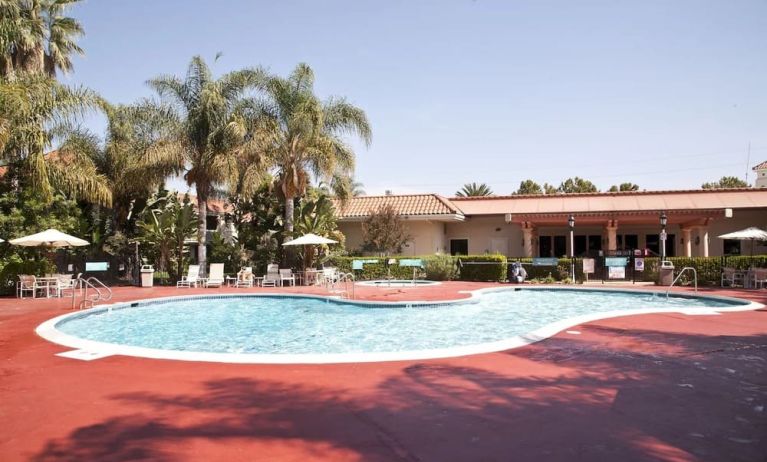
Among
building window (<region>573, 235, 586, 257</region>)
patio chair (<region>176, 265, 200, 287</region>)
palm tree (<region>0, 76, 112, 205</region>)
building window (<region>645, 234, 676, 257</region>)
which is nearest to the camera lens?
palm tree (<region>0, 76, 112, 205</region>)

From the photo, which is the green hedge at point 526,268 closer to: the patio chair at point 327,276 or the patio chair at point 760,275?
the patio chair at point 760,275

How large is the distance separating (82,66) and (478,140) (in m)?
21.7

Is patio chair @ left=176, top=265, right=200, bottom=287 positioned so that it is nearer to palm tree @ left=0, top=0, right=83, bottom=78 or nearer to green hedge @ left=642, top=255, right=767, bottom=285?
palm tree @ left=0, top=0, right=83, bottom=78

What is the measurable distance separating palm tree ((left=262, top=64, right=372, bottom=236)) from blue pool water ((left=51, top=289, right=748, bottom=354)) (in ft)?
21.8

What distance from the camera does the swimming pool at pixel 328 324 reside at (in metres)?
8.73

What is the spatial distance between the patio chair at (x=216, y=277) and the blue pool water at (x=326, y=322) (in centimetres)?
344

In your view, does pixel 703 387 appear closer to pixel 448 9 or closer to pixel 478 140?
pixel 448 9

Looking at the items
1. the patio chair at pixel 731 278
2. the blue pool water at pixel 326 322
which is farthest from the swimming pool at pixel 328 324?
the patio chair at pixel 731 278

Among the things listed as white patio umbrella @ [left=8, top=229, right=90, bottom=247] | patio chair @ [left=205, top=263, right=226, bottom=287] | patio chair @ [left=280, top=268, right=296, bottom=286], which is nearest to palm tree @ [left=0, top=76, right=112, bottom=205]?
white patio umbrella @ [left=8, top=229, right=90, bottom=247]

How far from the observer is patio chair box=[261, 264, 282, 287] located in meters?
22.9

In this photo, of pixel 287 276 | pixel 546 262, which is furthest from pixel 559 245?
pixel 287 276

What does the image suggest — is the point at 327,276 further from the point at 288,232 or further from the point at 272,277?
the point at 288,232

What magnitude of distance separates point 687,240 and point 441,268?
12519mm

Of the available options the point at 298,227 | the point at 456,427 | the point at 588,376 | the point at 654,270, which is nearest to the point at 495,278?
the point at 654,270
